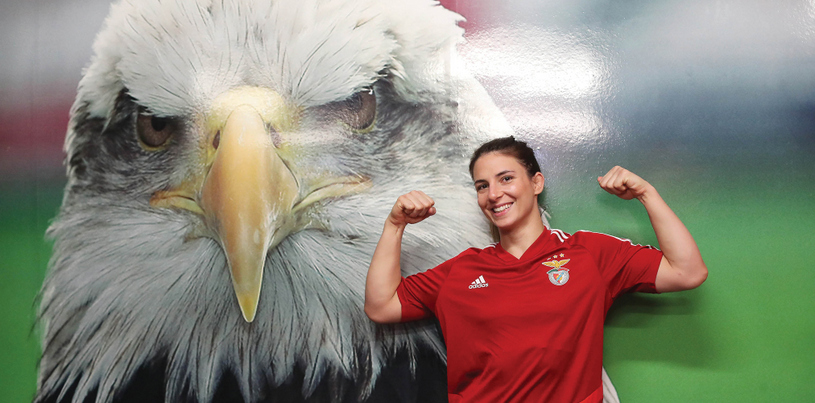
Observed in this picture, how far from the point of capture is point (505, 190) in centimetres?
121

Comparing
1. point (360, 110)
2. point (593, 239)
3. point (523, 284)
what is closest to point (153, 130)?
point (360, 110)

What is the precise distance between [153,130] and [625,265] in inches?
51.5

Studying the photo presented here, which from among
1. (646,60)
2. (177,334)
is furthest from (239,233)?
(646,60)

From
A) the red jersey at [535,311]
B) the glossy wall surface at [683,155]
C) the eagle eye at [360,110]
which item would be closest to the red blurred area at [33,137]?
the glossy wall surface at [683,155]

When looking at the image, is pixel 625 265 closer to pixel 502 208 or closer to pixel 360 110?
pixel 502 208

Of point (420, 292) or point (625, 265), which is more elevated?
point (625, 265)

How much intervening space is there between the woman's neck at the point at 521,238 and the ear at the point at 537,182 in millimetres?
88

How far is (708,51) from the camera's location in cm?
141

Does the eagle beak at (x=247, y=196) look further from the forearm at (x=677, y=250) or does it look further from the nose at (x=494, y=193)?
the forearm at (x=677, y=250)

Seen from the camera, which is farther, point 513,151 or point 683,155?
point 683,155

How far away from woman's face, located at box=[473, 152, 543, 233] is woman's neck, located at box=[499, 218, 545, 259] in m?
0.01

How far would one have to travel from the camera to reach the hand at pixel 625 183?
1.16m

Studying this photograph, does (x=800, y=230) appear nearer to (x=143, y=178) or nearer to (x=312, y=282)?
(x=312, y=282)

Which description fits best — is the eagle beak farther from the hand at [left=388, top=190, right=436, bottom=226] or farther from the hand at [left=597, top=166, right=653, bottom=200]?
the hand at [left=597, top=166, right=653, bottom=200]
